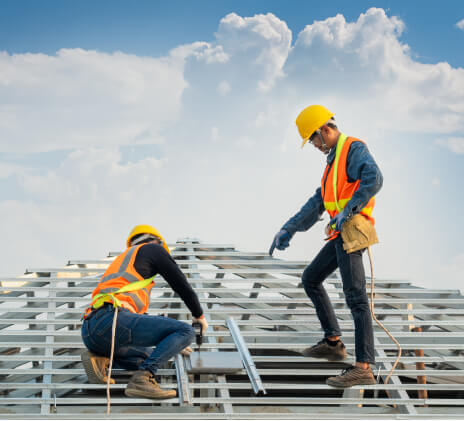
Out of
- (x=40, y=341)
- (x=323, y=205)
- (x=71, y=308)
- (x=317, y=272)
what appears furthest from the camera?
(x=71, y=308)

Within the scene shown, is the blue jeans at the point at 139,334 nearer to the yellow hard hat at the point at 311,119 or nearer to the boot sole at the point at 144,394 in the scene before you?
the boot sole at the point at 144,394

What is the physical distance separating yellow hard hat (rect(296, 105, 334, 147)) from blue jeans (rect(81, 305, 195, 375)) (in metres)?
1.84

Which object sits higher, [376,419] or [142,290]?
[142,290]

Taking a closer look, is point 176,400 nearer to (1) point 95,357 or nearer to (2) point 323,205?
(1) point 95,357

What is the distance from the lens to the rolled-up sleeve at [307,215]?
509cm

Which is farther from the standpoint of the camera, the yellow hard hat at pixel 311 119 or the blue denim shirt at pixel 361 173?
the yellow hard hat at pixel 311 119

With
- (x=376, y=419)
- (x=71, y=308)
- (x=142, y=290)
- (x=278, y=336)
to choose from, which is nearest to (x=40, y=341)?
(x=71, y=308)

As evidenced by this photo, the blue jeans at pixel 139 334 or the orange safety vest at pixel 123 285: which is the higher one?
the orange safety vest at pixel 123 285

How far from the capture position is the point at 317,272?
4.65m

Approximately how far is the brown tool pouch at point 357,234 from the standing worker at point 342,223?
0.04 metres

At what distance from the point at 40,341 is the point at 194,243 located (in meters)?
3.38

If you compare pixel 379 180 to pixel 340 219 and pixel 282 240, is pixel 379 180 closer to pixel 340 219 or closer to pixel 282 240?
pixel 340 219

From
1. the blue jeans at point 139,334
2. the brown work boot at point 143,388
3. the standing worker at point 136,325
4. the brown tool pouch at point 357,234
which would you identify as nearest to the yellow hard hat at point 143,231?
the standing worker at point 136,325

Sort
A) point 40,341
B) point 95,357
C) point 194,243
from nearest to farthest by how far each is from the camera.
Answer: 1. point 95,357
2. point 40,341
3. point 194,243
